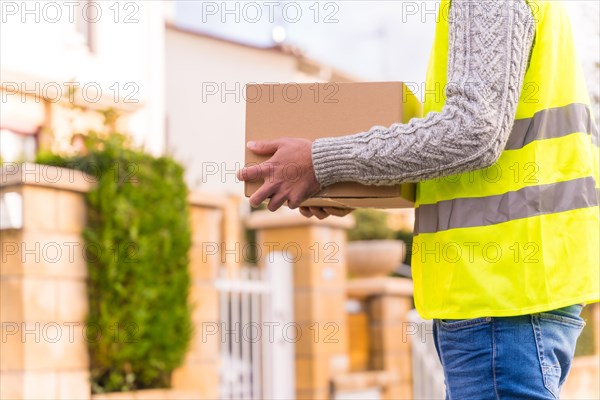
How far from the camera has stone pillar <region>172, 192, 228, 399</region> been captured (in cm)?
470

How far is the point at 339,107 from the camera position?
5.49ft

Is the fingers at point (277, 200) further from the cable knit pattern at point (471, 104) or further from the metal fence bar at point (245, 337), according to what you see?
the metal fence bar at point (245, 337)

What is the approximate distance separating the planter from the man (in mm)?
5088

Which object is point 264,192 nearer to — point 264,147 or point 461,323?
point 264,147

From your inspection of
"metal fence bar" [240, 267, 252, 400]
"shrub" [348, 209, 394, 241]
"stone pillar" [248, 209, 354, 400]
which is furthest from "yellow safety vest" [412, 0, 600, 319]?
"shrub" [348, 209, 394, 241]

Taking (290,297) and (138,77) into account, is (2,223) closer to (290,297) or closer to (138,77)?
(290,297)

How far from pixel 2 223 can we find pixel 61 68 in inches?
119

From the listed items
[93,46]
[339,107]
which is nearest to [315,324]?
[93,46]

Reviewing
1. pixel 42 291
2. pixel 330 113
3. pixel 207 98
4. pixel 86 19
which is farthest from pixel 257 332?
pixel 207 98

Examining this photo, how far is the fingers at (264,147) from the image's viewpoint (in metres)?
1.64

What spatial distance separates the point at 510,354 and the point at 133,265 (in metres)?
2.99

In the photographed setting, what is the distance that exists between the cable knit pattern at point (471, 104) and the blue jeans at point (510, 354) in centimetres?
28

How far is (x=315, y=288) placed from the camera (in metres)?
5.81

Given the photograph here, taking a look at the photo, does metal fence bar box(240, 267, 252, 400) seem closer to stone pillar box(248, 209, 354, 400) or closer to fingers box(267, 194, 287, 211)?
stone pillar box(248, 209, 354, 400)
